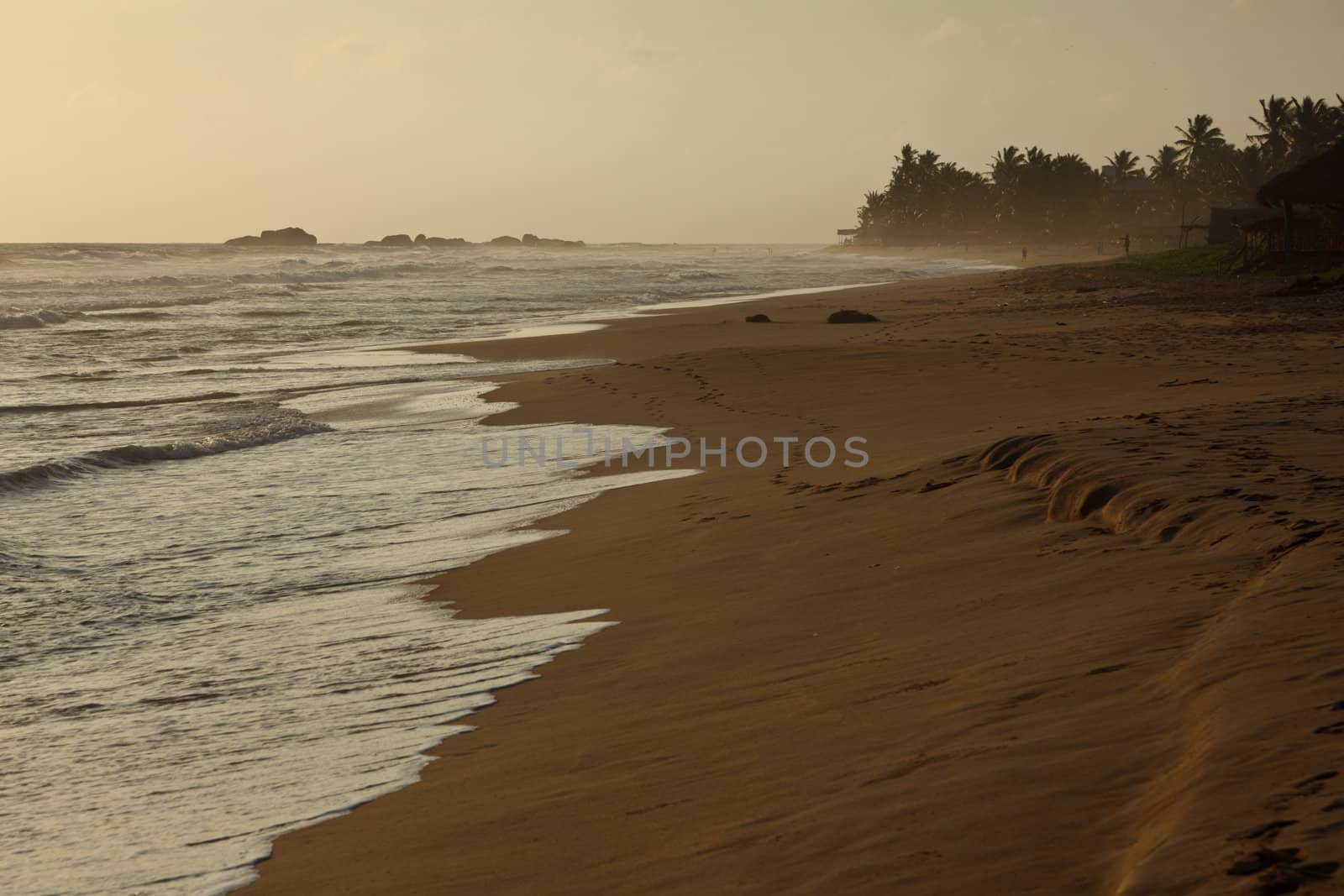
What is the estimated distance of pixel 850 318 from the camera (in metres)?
26.7

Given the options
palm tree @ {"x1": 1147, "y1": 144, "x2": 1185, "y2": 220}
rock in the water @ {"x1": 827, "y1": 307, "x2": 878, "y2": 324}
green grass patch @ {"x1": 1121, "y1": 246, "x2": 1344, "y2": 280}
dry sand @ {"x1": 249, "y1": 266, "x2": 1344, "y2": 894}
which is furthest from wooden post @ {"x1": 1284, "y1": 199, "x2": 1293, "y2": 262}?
palm tree @ {"x1": 1147, "y1": 144, "x2": 1185, "y2": 220}

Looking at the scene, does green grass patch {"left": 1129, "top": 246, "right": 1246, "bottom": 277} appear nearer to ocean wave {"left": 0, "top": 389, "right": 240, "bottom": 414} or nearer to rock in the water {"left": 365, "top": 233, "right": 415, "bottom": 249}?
ocean wave {"left": 0, "top": 389, "right": 240, "bottom": 414}

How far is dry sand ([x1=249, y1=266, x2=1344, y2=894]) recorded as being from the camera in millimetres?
3152

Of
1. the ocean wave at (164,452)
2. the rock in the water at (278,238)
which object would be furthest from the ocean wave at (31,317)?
the rock in the water at (278,238)

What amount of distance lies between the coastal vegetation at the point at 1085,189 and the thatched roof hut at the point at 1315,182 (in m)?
30.4

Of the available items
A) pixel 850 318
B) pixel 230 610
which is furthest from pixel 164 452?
pixel 850 318

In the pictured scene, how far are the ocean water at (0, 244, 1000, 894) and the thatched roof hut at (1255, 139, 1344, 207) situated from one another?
71.8 ft

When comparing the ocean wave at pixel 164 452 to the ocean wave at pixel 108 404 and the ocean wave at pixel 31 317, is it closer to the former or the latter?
the ocean wave at pixel 108 404

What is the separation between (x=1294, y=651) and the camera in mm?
3953

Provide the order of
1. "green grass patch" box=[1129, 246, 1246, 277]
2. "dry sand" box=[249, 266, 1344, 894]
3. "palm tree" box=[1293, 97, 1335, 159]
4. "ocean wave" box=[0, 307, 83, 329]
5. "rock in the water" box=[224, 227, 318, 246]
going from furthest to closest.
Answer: "rock in the water" box=[224, 227, 318, 246] → "palm tree" box=[1293, 97, 1335, 159] → "green grass patch" box=[1129, 246, 1246, 277] → "ocean wave" box=[0, 307, 83, 329] → "dry sand" box=[249, 266, 1344, 894]

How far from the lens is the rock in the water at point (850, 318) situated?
2653cm

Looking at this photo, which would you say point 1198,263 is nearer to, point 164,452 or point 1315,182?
point 1315,182

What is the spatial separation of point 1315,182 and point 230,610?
101 feet

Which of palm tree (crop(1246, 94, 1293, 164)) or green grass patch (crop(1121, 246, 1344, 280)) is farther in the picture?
palm tree (crop(1246, 94, 1293, 164))
